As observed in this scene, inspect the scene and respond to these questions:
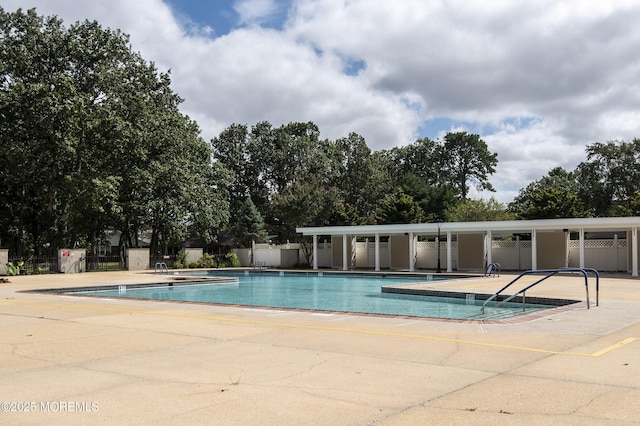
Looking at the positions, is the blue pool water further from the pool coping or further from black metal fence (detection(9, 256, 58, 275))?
black metal fence (detection(9, 256, 58, 275))

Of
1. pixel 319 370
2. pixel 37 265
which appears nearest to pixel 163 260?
pixel 37 265

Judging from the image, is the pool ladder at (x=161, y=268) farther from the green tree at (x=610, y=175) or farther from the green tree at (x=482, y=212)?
the green tree at (x=610, y=175)

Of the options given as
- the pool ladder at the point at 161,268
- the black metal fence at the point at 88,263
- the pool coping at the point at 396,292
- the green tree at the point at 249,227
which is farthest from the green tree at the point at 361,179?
the pool coping at the point at 396,292

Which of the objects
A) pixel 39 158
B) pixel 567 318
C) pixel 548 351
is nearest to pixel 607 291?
pixel 567 318

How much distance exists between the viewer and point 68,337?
875 cm

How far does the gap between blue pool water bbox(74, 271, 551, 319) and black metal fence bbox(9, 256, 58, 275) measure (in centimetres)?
1103

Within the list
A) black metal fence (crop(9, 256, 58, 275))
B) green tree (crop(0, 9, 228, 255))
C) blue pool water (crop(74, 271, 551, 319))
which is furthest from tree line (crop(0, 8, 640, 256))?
blue pool water (crop(74, 271, 551, 319))

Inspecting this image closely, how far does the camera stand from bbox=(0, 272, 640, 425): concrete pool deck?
15.5ft

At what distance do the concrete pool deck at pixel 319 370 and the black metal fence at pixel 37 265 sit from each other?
21450 millimetres

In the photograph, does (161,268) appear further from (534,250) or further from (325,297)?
(534,250)

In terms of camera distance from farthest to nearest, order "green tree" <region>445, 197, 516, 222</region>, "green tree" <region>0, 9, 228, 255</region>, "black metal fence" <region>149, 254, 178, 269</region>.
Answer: "green tree" <region>445, 197, 516, 222</region>, "black metal fence" <region>149, 254, 178, 269</region>, "green tree" <region>0, 9, 228, 255</region>

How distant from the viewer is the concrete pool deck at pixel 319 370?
186 inches

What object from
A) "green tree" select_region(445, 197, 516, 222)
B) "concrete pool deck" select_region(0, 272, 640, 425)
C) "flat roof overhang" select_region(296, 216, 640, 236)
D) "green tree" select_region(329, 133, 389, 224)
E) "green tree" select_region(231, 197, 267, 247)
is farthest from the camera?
"green tree" select_region(329, 133, 389, 224)

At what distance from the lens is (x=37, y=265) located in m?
31.1
